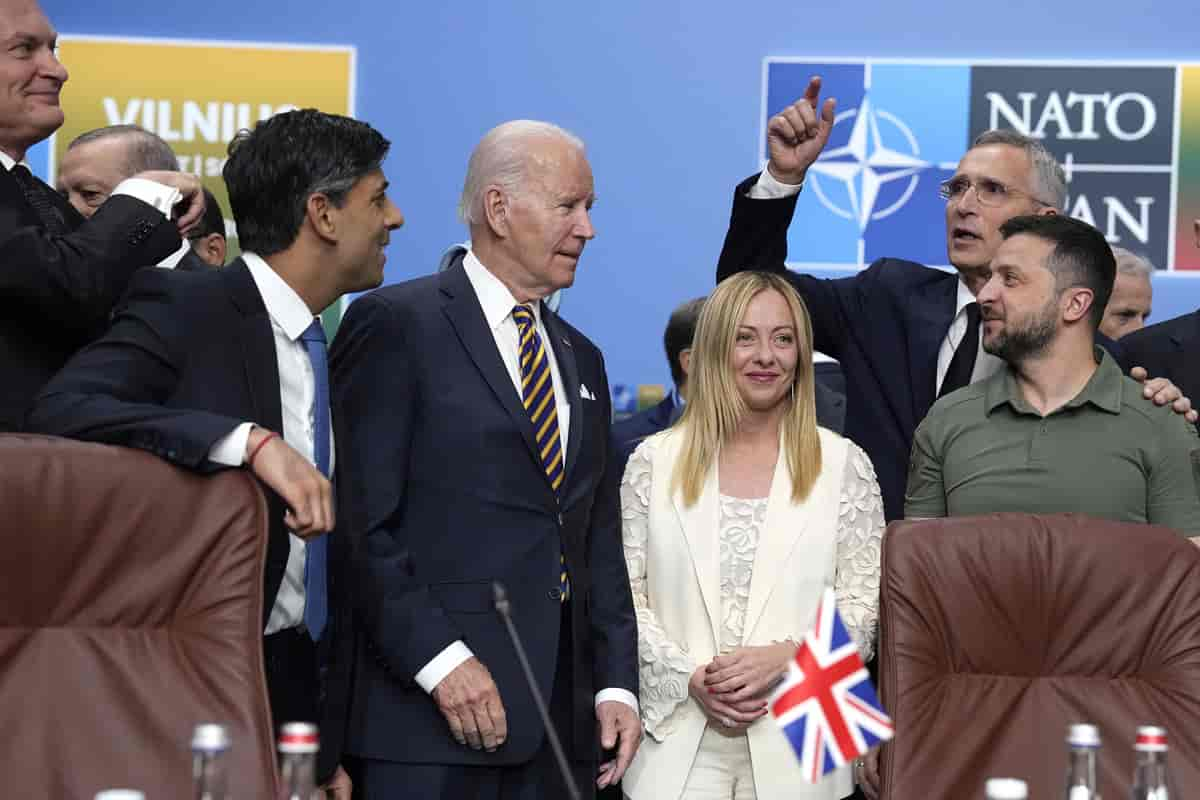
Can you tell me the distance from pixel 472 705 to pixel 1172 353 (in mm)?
1813

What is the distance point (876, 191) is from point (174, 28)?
6.61 ft

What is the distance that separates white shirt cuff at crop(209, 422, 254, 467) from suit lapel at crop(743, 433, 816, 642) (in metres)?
1.18

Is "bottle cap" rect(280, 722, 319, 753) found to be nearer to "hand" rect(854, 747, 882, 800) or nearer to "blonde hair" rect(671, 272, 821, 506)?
"hand" rect(854, 747, 882, 800)

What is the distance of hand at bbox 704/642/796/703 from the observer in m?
3.14

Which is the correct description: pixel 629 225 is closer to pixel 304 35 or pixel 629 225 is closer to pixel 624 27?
pixel 624 27

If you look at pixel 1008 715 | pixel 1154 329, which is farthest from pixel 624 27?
pixel 1008 715

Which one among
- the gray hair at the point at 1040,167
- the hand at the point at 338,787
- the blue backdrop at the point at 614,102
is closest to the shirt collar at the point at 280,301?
the hand at the point at 338,787

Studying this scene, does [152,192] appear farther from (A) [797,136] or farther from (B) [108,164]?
(A) [797,136]

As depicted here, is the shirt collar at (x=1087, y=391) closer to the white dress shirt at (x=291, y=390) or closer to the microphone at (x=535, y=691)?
the microphone at (x=535, y=691)

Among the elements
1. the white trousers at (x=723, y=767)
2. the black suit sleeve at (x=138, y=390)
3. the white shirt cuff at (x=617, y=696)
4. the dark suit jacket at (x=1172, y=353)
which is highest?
the dark suit jacket at (x=1172, y=353)

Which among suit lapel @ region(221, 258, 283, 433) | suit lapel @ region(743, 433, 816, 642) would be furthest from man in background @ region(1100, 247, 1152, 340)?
suit lapel @ region(221, 258, 283, 433)

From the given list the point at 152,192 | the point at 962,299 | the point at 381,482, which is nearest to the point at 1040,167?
the point at 962,299

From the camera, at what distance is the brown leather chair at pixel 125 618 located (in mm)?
2283

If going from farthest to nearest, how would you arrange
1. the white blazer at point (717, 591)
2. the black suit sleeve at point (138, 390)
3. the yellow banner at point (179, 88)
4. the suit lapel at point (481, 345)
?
the yellow banner at point (179, 88), the white blazer at point (717, 591), the suit lapel at point (481, 345), the black suit sleeve at point (138, 390)
